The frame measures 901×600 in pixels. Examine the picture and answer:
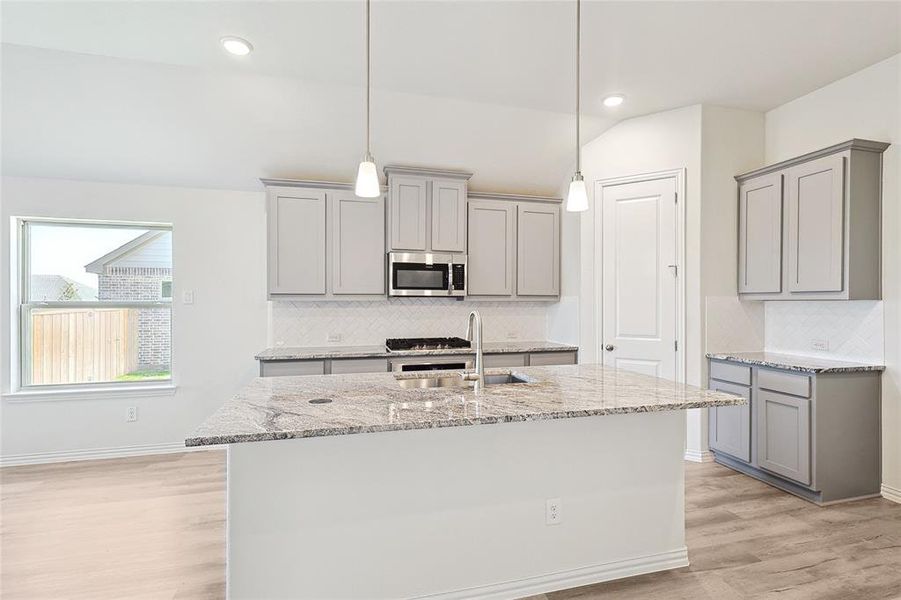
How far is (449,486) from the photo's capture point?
197 centimetres

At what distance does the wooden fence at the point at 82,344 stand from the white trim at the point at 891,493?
583 cm

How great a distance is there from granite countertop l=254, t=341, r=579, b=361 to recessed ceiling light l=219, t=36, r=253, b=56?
7.05 ft

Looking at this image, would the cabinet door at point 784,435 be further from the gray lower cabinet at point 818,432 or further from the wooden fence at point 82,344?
the wooden fence at point 82,344

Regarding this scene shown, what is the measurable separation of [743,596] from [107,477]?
4.13 meters

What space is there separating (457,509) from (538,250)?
3136 mm

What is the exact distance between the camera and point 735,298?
379 cm

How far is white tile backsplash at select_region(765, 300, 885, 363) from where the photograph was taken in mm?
→ 3100

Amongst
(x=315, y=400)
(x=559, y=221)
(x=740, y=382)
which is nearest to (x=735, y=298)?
(x=740, y=382)

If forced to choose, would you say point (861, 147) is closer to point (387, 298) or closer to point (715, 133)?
point (715, 133)

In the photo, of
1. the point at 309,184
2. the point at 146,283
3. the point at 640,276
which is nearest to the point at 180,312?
the point at 146,283

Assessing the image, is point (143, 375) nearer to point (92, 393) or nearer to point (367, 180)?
point (92, 393)

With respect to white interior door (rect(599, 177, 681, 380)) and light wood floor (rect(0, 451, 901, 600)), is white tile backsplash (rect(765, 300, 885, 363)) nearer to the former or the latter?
white interior door (rect(599, 177, 681, 380))

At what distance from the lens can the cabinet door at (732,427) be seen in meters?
3.39

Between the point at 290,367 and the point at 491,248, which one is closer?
the point at 290,367
